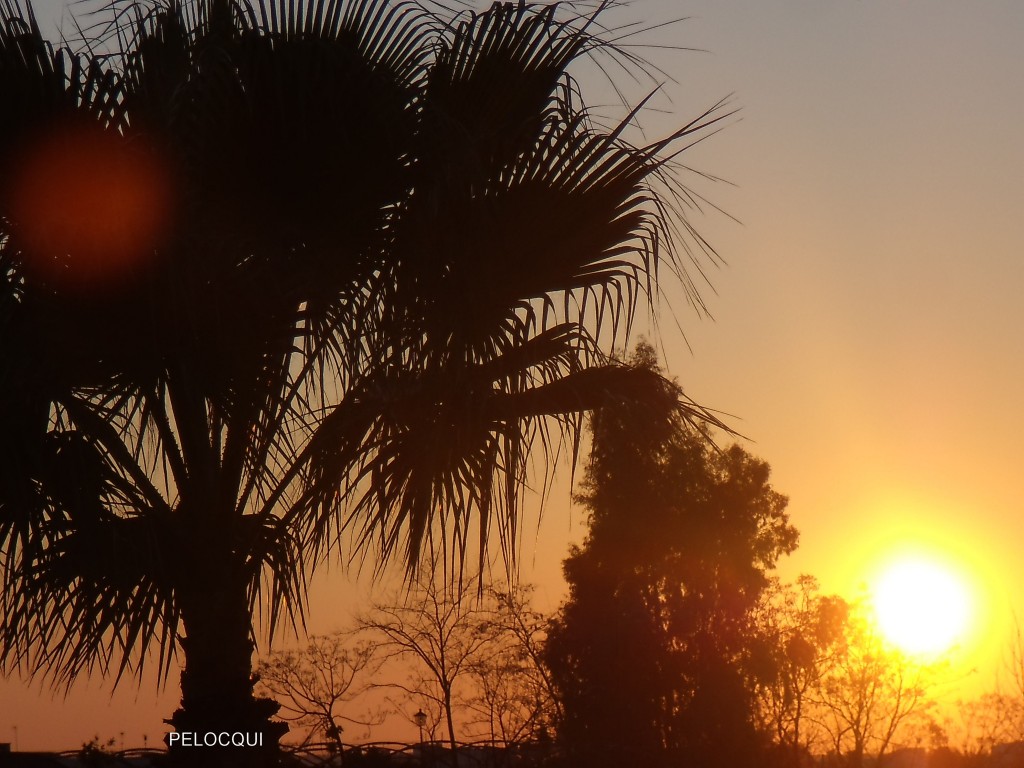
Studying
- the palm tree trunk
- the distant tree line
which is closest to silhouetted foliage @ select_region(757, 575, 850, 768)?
the distant tree line

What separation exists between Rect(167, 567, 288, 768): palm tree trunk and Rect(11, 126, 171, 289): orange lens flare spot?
167 cm

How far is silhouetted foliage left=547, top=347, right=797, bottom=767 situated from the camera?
2802 cm

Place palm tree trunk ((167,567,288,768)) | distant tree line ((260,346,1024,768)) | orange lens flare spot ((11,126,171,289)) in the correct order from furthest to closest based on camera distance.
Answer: distant tree line ((260,346,1024,768))
palm tree trunk ((167,567,288,768))
orange lens flare spot ((11,126,171,289))

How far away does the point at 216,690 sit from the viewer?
5.62 metres

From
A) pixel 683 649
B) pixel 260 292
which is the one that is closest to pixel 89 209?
pixel 260 292

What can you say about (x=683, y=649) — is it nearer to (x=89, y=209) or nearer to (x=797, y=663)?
(x=797, y=663)

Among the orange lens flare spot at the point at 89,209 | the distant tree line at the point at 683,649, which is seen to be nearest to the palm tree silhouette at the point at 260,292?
the orange lens flare spot at the point at 89,209

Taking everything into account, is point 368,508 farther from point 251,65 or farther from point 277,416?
point 251,65

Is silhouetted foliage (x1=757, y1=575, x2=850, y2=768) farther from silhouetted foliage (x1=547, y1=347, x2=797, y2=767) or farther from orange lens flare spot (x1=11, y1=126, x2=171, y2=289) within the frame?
orange lens flare spot (x1=11, y1=126, x2=171, y2=289)

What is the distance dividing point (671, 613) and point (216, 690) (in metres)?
25.3

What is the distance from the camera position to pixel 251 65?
5066 mm

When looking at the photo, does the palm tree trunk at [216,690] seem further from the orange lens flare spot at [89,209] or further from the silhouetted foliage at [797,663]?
the silhouetted foliage at [797,663]

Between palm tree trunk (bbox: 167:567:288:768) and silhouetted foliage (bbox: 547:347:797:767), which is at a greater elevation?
silhouetted foliage (bbox: 547:347:797:767)

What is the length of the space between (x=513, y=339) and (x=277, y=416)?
3.80 ft
